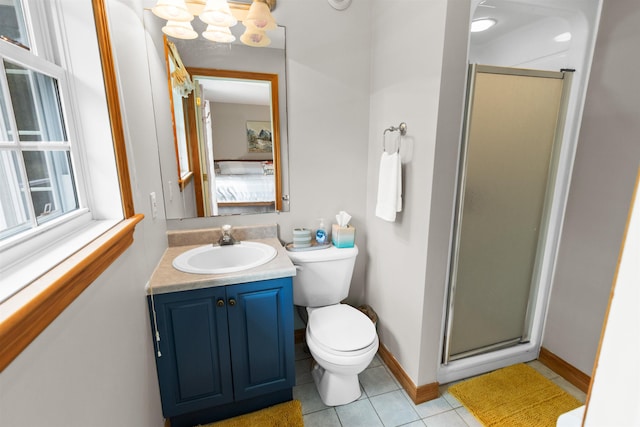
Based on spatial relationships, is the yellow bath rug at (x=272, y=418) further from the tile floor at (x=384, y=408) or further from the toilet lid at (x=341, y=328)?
the toilet lid at (x=341, y=328)

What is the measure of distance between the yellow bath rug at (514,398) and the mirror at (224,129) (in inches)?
64.2

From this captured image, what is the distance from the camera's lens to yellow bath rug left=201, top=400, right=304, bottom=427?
151 centimetres

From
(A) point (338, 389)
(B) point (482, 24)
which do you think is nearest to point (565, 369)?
(A) point (338, 389)

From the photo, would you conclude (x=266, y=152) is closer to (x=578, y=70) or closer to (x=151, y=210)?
(x=151, y=210)

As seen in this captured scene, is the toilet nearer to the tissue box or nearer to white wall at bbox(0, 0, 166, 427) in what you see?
the tissue box

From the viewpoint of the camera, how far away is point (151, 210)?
139 cm

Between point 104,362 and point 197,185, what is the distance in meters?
1.14

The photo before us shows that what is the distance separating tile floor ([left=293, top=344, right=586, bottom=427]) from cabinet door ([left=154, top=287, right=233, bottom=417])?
498 mm

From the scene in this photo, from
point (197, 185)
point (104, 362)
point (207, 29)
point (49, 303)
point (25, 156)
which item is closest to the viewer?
point (49, 303)

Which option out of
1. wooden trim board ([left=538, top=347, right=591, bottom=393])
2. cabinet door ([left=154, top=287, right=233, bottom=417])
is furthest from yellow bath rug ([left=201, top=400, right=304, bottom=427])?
wooden trim board ([left=538, top=347, right=591, bottom=393])

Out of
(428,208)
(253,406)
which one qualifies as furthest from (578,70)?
(253,406)

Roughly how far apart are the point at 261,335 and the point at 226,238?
60 centimetres

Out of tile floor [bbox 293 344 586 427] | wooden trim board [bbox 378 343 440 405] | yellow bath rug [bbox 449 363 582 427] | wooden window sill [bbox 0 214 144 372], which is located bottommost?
tile floor [bbox 293 344 586 427]

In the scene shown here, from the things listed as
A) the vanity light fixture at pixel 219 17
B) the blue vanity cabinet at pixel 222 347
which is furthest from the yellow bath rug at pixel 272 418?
the vanity light fixture at pixel 219 17
